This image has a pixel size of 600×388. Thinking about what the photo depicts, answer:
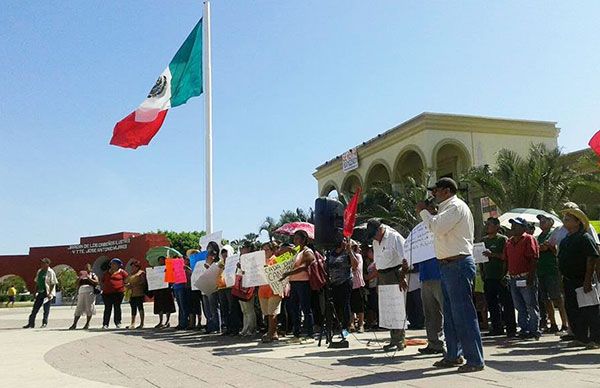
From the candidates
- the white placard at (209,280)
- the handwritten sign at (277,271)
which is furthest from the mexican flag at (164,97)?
the handwritten sign at (277,271)

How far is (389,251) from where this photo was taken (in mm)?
7699

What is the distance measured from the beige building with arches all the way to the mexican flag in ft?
45.9

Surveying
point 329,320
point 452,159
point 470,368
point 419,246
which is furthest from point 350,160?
point 470,368

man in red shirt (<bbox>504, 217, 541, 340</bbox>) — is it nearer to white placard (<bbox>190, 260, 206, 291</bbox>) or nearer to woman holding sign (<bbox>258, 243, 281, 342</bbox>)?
woman holding sign (<bbox>258, 243, 281, 342</bbox>)

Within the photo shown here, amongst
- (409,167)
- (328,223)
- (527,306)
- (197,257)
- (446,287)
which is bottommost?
(527,306)

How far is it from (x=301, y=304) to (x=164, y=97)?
8471 millimetres

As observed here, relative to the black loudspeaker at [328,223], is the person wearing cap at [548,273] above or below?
below

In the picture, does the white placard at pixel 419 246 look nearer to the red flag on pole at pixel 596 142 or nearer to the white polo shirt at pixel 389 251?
the white polo shirt at pixel 389 251

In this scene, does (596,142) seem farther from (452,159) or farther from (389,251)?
(452,159)

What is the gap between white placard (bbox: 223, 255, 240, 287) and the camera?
1096 cm

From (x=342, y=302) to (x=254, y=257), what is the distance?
6.65 ft

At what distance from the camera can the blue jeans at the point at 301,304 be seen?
9.41m

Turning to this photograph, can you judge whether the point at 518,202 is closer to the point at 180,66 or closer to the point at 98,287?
the point at 180,66

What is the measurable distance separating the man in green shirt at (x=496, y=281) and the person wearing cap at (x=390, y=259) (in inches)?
90.6
